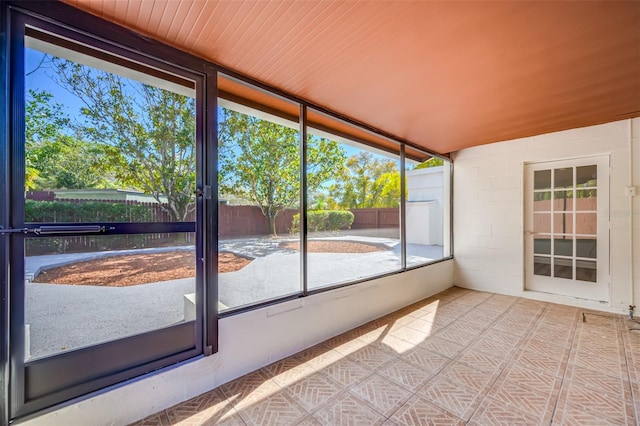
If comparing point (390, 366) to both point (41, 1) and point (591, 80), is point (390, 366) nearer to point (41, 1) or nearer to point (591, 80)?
point (591, 80)

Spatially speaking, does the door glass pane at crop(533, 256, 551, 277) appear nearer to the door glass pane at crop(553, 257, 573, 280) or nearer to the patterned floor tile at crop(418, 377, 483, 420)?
the door glass pane at crop(553, 257, 573, 280)

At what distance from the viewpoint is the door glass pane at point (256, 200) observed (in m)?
2.27

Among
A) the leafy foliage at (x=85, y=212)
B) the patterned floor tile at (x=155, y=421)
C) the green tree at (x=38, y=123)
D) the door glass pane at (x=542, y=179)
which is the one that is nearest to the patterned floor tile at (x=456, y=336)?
the patterned floor tile at (x=155, y=421)

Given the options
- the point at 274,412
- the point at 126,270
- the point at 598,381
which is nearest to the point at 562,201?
the point at 598,381

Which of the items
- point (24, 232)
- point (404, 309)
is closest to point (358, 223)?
point (404, 309)

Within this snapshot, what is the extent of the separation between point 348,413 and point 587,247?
4.15 metres

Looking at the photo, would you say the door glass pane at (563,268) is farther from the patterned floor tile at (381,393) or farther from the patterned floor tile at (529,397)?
the patterned floor tile at (381,393)

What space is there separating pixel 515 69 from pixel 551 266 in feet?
11.1

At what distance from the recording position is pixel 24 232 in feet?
4.52

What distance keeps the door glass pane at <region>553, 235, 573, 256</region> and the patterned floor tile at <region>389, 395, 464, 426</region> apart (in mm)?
3567

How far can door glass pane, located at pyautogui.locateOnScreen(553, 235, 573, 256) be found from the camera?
3.89 metres

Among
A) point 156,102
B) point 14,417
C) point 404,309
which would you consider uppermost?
point 156,102

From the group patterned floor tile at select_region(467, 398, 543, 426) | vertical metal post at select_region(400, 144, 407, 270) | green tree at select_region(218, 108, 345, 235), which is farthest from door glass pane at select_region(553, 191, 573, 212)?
green tree at select_region(218, 108, 345, 235)

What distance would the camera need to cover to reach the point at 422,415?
175cm
